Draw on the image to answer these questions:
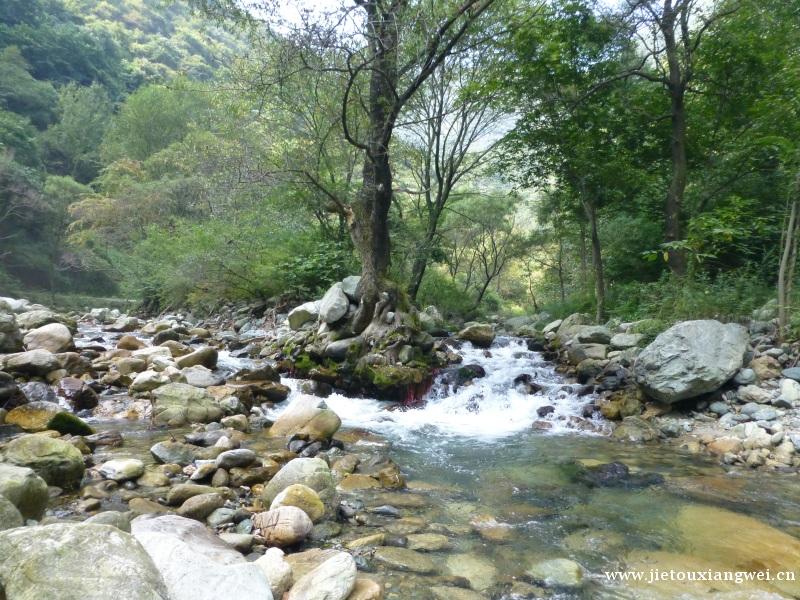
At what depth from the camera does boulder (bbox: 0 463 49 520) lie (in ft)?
9.53

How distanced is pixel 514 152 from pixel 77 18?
5394 cm

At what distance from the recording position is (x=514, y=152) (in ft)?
42.2

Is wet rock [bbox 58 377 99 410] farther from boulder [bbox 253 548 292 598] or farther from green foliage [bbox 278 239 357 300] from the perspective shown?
green foliage [bbox 278 239 357 300]

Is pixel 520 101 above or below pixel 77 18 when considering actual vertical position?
below

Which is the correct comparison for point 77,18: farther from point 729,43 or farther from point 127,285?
point 729,43

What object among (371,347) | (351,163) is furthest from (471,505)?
(351,163)

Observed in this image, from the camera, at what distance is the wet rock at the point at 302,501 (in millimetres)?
3594

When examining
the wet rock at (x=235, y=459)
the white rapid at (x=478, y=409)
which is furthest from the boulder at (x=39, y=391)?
the wet rock at (x=235, y=459)

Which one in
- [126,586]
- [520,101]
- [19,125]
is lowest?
[126,586]

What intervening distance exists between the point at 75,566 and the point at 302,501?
191 cm

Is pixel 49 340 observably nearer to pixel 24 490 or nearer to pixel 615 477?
pixel 24 490

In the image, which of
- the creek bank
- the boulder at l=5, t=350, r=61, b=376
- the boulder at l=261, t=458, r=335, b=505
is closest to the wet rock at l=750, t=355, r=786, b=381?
the creek bank

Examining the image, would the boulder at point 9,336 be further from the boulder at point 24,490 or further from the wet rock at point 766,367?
the wet rock at point 766,367

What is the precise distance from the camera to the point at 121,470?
4145 millimetres
